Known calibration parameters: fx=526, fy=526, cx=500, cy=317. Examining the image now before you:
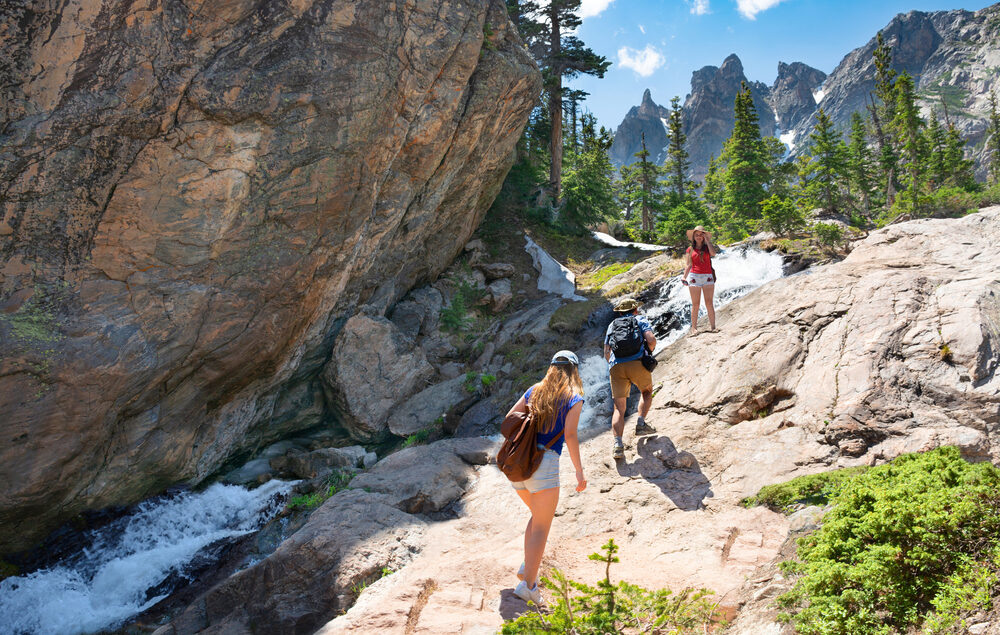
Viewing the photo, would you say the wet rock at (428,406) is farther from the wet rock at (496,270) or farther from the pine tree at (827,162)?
Answer: the pine tree at (827,162)

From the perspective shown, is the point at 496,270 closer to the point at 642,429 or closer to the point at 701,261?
the point at 701,261

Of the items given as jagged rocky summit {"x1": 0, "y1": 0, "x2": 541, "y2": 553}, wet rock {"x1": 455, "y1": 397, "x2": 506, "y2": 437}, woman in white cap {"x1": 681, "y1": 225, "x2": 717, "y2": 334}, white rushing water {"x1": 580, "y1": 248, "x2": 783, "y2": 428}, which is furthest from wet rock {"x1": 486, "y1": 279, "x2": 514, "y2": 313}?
woman in white cap {"x1": 681, "y1": 225, "x2": 717, "y2": 334}

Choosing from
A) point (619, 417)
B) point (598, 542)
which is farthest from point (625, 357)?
point (598, 542)

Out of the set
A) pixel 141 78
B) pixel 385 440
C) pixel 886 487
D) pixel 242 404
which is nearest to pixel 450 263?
pixel 385 440

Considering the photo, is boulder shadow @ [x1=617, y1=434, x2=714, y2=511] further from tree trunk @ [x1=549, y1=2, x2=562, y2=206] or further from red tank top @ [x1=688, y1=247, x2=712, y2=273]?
tree trunk @ [x1=549, y1=2, x2=562, y2=206]

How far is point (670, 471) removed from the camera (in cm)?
730

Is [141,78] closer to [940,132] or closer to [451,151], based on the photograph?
[451,151]

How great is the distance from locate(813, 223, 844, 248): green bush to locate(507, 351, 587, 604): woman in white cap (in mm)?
11952

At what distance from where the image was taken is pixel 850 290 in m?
9.10

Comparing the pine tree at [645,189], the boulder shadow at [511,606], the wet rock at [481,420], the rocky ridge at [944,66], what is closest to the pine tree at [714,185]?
the pine tree at [645,189]

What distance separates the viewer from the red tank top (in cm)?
1015

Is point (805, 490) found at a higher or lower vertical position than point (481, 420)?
higher

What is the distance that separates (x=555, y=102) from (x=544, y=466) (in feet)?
72.3

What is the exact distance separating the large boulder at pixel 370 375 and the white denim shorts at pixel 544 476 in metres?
9.27
